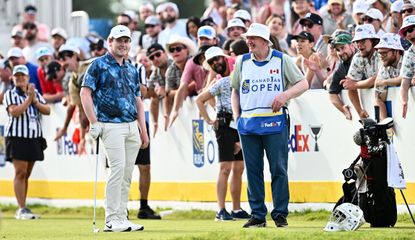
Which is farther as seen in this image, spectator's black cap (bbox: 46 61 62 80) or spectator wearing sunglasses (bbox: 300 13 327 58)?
spectator's black cap (bbox: 46 61 62 80)

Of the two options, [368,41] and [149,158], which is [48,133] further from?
[368,41]

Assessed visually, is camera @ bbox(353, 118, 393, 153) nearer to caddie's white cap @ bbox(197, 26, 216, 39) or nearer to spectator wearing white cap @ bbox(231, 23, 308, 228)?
spectator wearing white cap @ bbox(231, 23, 308, 228)

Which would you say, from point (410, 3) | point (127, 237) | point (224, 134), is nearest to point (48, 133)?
point (224, 134)

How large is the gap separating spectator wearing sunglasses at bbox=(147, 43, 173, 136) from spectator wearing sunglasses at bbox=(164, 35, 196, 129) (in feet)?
0.33

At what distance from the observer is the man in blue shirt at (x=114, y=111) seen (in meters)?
16.7

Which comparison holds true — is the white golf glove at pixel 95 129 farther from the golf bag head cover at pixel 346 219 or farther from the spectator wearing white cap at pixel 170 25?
the spectator wearing white cap at pixel 170 25

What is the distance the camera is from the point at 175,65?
71.6ft

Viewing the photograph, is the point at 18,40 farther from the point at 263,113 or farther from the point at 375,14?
the point at 263,113

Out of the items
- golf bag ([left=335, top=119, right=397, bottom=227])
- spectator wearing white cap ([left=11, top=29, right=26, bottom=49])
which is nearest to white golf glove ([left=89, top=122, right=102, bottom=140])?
golf bag ([left=335, top=119, right=397, bottom=227])

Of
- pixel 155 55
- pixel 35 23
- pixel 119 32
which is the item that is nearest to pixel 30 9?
pixel 35 23

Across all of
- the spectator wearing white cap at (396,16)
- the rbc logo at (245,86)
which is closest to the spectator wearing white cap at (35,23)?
the spectator wearing white cap at (396,16)

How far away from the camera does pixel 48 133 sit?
25.0 meters

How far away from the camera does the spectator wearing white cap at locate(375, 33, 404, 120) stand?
1772cm

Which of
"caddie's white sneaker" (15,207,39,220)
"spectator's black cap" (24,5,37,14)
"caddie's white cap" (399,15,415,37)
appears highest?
"spectator's black cap" (24,5,37,14)
